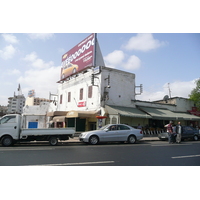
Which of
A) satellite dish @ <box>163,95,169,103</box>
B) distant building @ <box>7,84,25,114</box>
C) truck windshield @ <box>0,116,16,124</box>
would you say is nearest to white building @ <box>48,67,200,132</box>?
satellite dish @ <box>163,95,169,103</box>

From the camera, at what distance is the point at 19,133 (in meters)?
12.1

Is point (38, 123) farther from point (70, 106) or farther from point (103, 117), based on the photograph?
point (103, 117)

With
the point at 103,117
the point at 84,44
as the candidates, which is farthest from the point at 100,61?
the point at 103,117

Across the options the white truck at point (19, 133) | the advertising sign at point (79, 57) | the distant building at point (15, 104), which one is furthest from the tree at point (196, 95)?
the distant building at point (15, 104)

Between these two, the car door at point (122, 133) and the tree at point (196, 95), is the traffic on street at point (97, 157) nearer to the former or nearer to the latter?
the car door at point (122, 133)

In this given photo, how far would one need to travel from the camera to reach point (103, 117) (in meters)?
18.7

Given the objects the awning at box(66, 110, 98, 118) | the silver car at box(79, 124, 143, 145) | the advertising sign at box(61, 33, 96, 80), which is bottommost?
the silver car at box(79, 124, 143, 145)

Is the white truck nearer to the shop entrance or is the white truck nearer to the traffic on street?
the traffic on street

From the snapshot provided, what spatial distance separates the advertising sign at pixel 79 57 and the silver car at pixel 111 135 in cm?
1164

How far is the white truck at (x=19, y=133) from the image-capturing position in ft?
38.3

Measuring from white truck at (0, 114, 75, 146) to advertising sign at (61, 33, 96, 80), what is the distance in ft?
41.7

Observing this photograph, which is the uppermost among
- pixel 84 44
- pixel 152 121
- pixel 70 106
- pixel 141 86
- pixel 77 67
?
pixel 84 44

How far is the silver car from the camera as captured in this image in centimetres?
1298

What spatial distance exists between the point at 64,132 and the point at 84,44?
55.1ft
